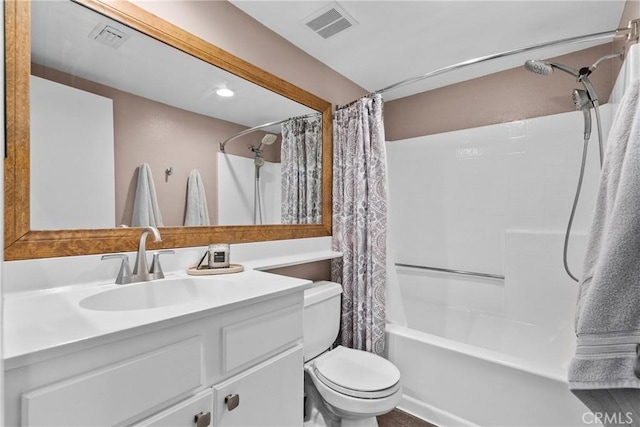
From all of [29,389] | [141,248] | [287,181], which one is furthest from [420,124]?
[29,389]

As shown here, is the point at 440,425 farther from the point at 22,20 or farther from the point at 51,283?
the point at 22,20

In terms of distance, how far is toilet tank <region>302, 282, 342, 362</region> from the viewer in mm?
1719

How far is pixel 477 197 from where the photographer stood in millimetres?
2562

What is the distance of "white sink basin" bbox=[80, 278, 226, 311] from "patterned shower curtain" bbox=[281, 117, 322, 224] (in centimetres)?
79

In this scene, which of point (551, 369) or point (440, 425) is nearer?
Answer: point (551, 369)

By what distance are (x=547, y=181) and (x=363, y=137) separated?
4.47 feet

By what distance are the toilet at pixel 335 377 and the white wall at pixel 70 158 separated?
106cm

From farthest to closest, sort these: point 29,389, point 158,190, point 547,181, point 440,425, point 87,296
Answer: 1. point 547,181
2. point 440,425
3. point 158,190
4. point 87,296
5. point 29,389

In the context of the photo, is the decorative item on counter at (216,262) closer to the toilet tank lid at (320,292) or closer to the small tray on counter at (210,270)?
the small tray on counter at (210,270)

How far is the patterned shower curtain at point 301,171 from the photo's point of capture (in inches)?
79.2

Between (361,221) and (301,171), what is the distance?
510 millimetres

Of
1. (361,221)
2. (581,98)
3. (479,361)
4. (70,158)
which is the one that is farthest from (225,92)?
(581,98)

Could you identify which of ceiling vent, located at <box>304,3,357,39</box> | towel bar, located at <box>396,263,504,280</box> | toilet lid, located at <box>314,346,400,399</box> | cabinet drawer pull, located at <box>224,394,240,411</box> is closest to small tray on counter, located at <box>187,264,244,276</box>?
cabinet drawer pull, located at <box>224,394,240,411</box>

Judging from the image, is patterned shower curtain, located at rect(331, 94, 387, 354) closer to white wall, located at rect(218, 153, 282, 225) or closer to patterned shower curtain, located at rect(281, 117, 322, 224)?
Answer: patterned shower curtain, located at rect(281, 117, 322, 224)
